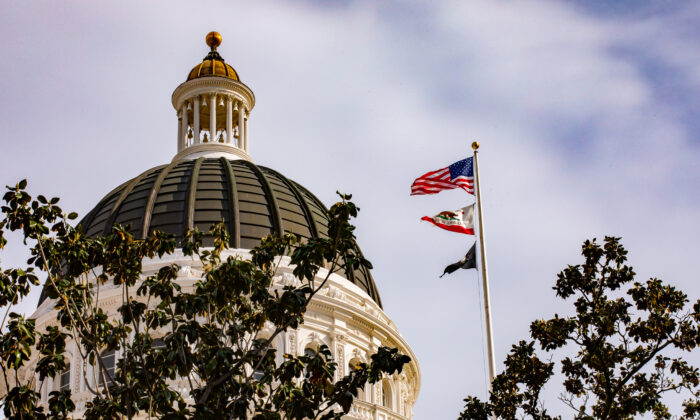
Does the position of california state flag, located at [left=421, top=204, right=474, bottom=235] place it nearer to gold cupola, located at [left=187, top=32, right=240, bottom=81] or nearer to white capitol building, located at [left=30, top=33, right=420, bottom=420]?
white capitol building, located at [left=30, top=33, right=420, bottom=420]

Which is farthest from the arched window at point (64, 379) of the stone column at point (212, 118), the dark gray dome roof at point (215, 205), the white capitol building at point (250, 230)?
the stone column at point (212, 118)

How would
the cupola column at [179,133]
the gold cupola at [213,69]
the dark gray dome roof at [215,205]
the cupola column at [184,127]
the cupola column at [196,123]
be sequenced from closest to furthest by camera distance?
the dark gray dome roof at [215,205] < the cupola column at [196,123] < the cupola column at [179,133] < the cupola column at [184,127] < the gold cupola at [213,69]

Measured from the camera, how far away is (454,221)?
37.3 m

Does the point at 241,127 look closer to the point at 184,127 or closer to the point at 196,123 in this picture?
the point at 196,123

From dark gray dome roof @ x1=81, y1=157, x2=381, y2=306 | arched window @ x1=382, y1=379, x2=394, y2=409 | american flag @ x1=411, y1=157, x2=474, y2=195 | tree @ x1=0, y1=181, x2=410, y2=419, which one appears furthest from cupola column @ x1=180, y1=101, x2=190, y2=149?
tree @ x1=0, y1=181, x2=410, y2=419

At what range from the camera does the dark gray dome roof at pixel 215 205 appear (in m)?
48.2

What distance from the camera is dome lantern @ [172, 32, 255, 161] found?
59.5m

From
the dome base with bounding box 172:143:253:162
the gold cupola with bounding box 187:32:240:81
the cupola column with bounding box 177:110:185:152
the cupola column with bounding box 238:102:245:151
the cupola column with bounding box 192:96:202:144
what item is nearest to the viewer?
the dome base with bounding box 172:143:253:162

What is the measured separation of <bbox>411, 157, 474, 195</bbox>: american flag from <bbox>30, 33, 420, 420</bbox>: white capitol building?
8.75m

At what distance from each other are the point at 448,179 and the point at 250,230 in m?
12.1

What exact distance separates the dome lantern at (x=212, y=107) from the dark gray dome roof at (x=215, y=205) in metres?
5.72

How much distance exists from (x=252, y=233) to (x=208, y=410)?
26194 mm

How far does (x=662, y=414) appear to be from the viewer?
2442 cm

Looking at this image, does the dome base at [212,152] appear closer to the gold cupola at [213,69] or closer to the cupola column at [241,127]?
the cupola column at [241,127]
